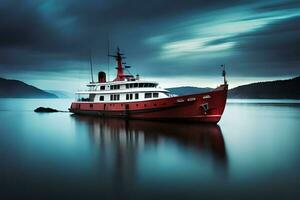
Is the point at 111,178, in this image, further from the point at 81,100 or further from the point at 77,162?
the point at 81,100

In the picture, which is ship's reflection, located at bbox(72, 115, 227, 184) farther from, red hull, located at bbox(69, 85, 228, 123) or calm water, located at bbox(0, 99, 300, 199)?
red hull, located at bbox(69, 85, 228, 123)

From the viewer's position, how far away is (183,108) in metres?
33.1

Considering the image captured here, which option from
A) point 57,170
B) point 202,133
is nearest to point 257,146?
point 202,133

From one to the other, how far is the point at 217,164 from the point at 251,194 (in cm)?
522

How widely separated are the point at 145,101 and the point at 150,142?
11.9 metres

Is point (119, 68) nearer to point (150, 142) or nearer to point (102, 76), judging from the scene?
point (102, 76)

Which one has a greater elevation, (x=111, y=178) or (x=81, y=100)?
(x=81, y=100)

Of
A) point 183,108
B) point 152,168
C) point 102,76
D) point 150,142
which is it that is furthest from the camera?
point 102,76

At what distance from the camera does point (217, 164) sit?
1609cm

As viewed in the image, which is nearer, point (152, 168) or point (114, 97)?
point (152, 168)

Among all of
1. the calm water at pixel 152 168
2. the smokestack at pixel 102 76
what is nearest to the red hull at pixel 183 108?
the calm water at pixel 152 168

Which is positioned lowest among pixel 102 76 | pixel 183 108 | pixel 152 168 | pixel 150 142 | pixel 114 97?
pixel 152 168

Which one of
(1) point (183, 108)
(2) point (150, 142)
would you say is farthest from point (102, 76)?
(2) point (150, 142)

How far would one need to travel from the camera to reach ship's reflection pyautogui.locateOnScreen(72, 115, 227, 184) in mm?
16197
